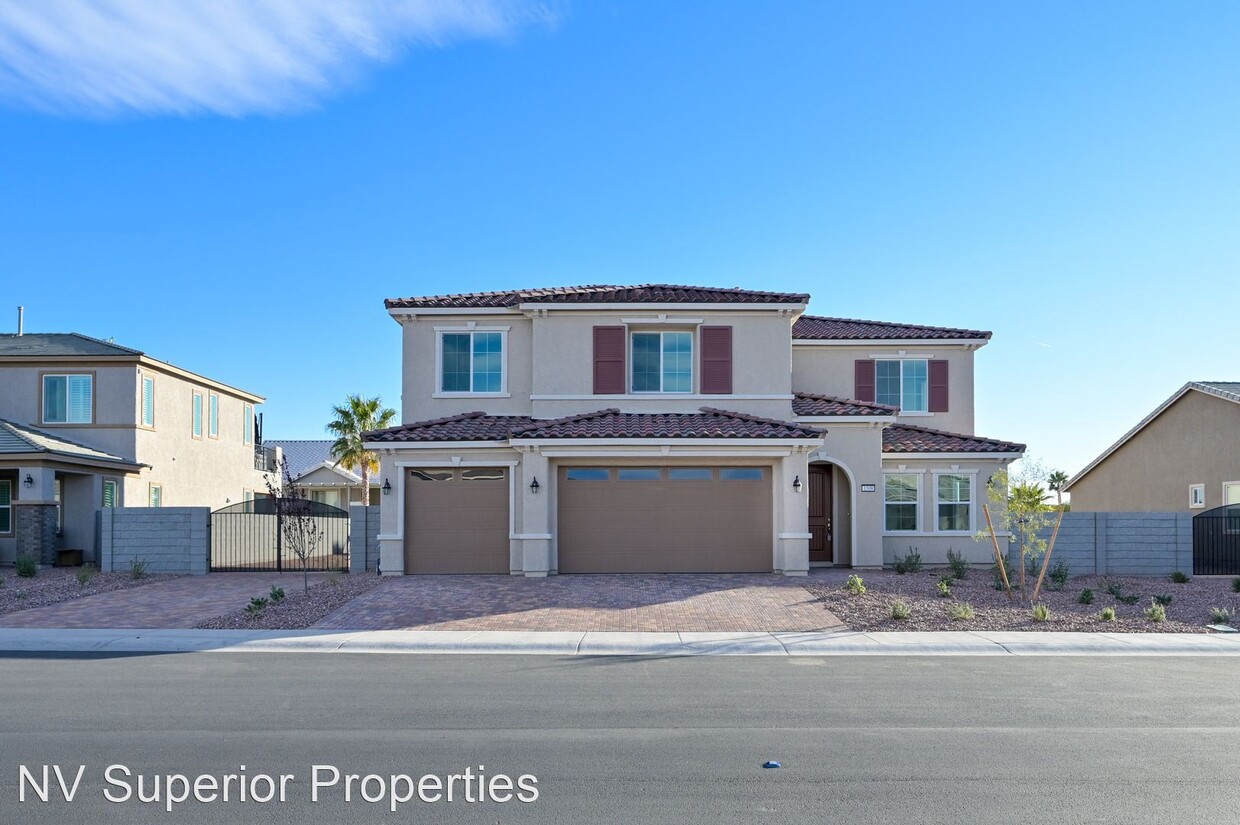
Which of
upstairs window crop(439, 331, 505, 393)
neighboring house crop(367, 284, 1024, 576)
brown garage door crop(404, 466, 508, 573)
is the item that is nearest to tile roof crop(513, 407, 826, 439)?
neighboring house crop(367, 284, 1024, 576)

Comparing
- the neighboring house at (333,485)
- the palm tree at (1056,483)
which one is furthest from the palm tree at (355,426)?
the palm tree at (1056,483)

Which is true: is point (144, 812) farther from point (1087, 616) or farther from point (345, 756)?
point (1087, 616)

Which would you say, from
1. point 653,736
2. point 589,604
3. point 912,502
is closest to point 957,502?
point 912,502

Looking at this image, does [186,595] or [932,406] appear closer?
[186,595]

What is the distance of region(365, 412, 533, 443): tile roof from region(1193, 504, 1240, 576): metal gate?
17335 mm

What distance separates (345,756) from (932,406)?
2199 cm

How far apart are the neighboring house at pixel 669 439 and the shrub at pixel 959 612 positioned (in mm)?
4657

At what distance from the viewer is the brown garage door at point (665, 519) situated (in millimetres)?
21516

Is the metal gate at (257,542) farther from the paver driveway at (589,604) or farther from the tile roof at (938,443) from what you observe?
the tile roof at (938,443)

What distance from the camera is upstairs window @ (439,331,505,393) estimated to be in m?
23.8

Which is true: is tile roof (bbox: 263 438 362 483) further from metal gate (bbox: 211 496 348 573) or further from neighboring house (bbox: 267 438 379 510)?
metal gate (bbox: 211 496 348 573)

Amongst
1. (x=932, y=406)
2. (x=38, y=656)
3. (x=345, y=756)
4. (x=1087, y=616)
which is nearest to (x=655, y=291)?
(x=932, y=406)

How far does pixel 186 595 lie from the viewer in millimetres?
19578

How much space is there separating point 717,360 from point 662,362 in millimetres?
1373
